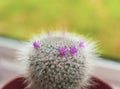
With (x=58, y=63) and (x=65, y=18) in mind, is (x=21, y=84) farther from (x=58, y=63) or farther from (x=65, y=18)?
(x=65, y=18)

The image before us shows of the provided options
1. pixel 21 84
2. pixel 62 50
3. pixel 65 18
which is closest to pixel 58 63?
pixel 62 50

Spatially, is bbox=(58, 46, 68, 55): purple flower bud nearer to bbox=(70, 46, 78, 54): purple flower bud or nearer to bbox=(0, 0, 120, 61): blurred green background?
bbox=(70, 46, 78, 54): purple flower bud

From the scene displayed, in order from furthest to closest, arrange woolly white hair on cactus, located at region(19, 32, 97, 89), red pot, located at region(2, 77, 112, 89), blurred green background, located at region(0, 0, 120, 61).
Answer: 1. blurred green background, located at region(0, 0, 120, 61)
2. red pot, located at region(2, 77, 112, 89)
3. woolly white hair on cactus, located at region(19, 32, 97, 89)

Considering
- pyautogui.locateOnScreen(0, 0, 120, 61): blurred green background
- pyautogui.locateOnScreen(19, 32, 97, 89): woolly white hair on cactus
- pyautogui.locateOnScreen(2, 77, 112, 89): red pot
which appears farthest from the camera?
pyautogui.locateOnScreen(0, 0, 120, 61): blurred green background

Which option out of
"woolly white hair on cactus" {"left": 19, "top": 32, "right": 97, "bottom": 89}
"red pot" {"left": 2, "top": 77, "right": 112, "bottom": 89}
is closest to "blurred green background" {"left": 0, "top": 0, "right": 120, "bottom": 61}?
"red pot" {"left": 2, "top": 77, "right": 112, "bottom": 89}

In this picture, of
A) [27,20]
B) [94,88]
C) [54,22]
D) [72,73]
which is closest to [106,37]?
[54,22]

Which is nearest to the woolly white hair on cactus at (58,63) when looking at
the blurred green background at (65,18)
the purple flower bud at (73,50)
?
the purple flower bud at (73,50)

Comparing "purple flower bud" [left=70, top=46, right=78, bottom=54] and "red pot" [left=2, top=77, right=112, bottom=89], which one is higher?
"purple flower bud" [left=70, top=46, right=78, bottom=54]
